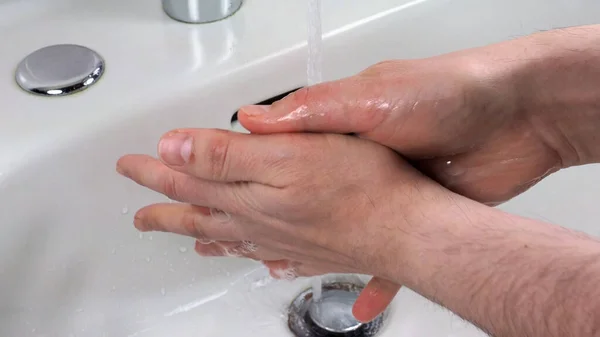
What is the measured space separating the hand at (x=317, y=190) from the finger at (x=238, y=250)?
40 millimetres

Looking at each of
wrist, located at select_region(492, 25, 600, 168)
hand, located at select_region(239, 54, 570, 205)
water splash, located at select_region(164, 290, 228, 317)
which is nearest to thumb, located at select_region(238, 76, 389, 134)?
hand, located at select_region(239, 54, 570, 205)

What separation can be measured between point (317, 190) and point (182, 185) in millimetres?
101

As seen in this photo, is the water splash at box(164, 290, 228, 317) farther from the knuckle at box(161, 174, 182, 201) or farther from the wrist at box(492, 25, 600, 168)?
the wrist at box(492, 25, 600, 168)

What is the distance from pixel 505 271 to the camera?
35 cm

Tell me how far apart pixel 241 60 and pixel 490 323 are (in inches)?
11.9

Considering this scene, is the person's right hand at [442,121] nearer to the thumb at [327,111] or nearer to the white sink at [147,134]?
the thumb at [327,111]

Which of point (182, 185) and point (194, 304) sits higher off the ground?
point (182, 185)

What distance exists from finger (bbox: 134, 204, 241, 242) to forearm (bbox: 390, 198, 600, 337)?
0.13 m

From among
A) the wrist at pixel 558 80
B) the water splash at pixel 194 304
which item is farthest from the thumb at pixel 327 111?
the water splash at pixel 194 304

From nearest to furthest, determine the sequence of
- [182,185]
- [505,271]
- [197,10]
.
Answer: [505,271], [182,185], [197,10]

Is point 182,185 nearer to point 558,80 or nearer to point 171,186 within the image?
point 171,186

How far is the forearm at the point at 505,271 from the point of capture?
0.31 m

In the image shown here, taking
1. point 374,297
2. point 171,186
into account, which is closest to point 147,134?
point 171,186

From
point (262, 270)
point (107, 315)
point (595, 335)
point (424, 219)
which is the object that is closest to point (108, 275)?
point (107, 315)
